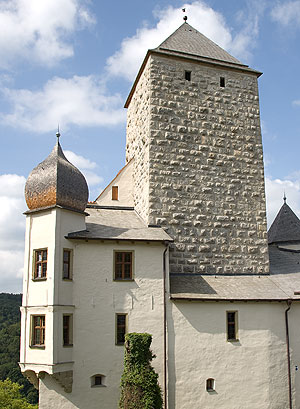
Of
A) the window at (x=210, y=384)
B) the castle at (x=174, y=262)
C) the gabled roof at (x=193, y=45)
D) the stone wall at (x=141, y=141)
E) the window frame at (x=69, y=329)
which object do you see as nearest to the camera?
the window frame at (x=69, y=329)

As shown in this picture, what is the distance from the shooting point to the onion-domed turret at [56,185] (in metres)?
14.2

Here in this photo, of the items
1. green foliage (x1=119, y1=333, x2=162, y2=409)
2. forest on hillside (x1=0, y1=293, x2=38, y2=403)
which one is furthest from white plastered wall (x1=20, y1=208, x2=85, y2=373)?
forest on hillside (x1=0, y1=293, x2=38, y2=403)

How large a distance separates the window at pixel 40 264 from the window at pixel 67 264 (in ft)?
2.02

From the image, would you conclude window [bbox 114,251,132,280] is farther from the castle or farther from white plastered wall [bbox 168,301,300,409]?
white plastered wall [bbox 168,301,300,409]

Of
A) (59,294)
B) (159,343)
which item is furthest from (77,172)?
(159,343)

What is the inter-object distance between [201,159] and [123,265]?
19.4 ft

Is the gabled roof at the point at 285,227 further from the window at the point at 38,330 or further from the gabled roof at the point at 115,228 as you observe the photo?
→ the window at the point at 38,330

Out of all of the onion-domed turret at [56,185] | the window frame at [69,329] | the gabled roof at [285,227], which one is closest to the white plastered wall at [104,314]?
the window frame at [69,329]

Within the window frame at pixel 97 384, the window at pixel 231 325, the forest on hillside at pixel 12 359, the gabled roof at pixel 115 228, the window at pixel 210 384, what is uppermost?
the gabled roof at pixel 115 228

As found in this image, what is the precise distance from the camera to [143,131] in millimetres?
18328

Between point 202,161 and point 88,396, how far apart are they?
9.95 meters

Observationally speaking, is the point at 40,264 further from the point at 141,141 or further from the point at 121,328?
the point at 141,141

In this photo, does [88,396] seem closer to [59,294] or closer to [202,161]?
[59,294]

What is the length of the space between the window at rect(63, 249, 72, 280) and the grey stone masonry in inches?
143
